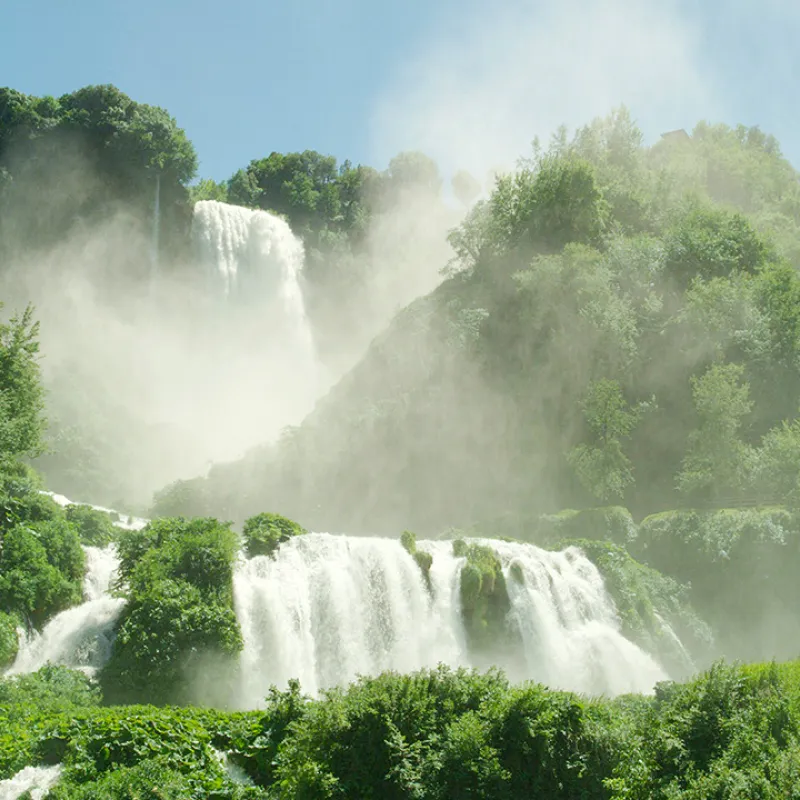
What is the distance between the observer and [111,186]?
56.3m

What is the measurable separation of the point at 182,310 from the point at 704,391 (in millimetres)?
36483

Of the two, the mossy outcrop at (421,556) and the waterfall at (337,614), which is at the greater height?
the mossy outcrop at (421,556)

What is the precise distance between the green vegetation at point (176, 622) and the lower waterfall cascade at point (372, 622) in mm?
779

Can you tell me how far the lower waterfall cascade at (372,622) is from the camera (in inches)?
790

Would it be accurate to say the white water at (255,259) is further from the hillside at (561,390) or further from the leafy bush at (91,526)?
the leafy bush at (91,526)

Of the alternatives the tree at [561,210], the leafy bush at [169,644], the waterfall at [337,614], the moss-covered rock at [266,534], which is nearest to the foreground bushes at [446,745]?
the leafy bush at [169,644]

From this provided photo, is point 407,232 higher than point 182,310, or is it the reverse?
point 407,232

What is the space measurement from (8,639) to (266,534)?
705cm

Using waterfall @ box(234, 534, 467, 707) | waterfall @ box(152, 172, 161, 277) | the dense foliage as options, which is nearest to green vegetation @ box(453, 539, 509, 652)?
waterfall @ box(234, 534, 467, 707)

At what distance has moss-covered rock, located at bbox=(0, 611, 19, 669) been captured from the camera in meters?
18.1

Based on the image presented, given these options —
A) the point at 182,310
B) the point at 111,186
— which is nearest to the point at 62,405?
the point at 182,310

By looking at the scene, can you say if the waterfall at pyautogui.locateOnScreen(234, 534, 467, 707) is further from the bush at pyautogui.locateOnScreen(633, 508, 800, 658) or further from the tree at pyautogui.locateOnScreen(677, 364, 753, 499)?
the tree at pyautogui.locateOnScreen(677, 364, 753, 499)

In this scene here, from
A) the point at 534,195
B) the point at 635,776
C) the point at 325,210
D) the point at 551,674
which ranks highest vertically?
the point at 325,210

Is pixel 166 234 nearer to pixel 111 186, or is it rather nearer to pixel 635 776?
pixel 111 186
